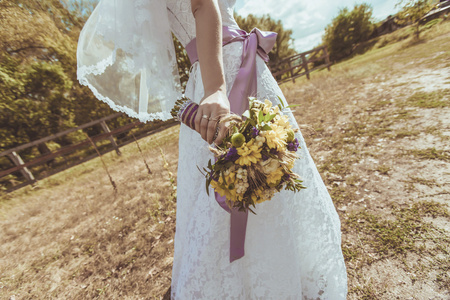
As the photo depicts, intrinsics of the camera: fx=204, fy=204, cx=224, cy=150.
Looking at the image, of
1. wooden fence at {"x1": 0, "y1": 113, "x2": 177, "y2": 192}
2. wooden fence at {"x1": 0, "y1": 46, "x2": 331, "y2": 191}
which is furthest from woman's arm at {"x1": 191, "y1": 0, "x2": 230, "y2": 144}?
wooden fence at {"x1": 0, "y1": 46, "x2": 331, "y2": 191}

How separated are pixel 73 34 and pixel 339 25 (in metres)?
25.1

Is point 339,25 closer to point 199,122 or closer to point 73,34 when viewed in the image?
point 73,34

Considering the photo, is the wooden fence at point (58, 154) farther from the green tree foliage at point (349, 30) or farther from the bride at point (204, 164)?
the green tree foliage at point (349, 30)

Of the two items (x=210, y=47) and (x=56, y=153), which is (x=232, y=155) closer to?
(x=210, y=47)

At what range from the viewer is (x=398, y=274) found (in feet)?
4.96

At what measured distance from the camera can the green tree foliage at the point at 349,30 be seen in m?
21.6

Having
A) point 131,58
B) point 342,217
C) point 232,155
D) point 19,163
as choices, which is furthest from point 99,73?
point 19,163

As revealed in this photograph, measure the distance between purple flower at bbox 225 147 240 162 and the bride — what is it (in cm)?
37

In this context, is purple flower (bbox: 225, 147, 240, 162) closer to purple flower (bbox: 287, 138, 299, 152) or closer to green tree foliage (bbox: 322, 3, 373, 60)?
purple flower (bbox: 287, 138, 299, 152)

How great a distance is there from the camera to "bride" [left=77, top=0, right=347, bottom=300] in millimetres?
1154

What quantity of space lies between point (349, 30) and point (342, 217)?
2670 cm

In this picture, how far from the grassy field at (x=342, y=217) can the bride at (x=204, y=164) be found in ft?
1.52

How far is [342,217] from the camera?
2.16 meters

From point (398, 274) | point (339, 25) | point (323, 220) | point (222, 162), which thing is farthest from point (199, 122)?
point (339, 25)
